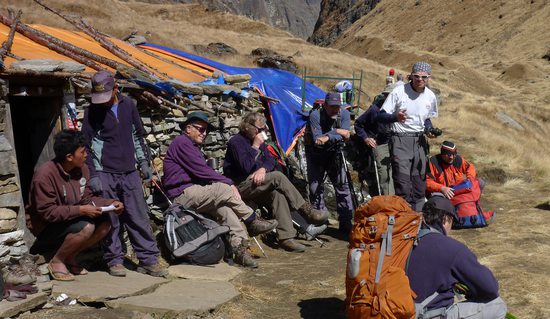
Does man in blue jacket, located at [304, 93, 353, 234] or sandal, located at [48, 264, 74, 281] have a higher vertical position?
man in blue jacket, located at [304, 93, 353, 234]

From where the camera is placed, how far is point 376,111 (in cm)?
774

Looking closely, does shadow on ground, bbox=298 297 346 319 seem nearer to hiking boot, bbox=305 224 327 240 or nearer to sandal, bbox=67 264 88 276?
sandal, bbox=67 264 88 276

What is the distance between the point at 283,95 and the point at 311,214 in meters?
4.33

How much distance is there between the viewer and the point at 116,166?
564cm

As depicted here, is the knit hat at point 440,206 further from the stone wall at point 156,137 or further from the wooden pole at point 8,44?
the wooden pole at point 8,44

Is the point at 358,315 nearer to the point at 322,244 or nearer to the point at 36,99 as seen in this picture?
the point at 322,244

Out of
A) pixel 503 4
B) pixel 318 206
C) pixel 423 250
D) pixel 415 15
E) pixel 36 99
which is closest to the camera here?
pixel 423 250

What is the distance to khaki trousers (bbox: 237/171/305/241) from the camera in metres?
7.01

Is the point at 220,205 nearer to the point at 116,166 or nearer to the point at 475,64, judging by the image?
the point at 116,166

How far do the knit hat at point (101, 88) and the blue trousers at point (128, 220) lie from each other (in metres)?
0.65

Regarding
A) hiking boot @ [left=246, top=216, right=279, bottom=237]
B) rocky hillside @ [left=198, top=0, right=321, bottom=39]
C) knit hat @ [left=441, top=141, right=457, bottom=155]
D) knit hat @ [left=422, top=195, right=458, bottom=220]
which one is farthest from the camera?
rocky hillside @ [left=198, top=0, right=321, bottom=39]

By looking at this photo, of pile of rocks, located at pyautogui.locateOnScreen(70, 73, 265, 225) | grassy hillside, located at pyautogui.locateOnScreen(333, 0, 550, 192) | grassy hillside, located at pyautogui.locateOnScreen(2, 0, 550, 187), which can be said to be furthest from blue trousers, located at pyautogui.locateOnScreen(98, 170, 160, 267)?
grassy hillside, located at pyautogui.locateOnScreen(2, 0, 550, 187)

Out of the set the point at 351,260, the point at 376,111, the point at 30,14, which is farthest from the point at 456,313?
the point at 30,14

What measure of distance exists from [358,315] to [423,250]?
22.1 inches
